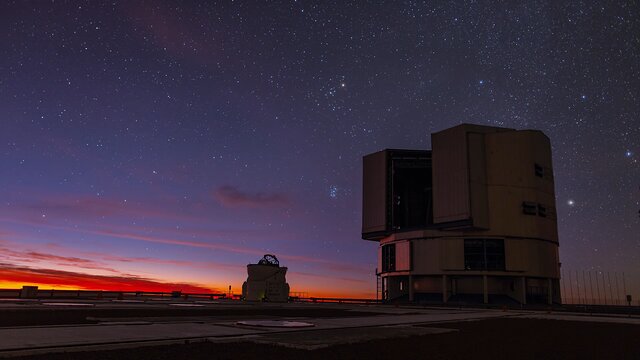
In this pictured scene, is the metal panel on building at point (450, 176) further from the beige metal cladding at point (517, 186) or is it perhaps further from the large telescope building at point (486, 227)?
the beige metal cladding at point (517, 186)

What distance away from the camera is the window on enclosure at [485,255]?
68938 millimetres

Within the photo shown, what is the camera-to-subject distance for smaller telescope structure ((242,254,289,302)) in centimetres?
7269

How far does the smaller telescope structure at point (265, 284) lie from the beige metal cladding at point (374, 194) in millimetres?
17561

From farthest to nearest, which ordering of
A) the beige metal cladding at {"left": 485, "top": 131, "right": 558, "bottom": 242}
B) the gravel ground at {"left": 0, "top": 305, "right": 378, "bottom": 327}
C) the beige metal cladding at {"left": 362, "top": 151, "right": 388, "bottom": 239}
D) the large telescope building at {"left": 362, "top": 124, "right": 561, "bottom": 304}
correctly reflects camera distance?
the beige metal cladding at {"left": 362, "top": 151, "right": 388, "bottom": 239} < the beige metal cladding at {"left": 485, "top": 131, "right": 558, "bottom": 242} < the large telescope building at {"left": 362, "top": 124, "right": 561, "bottom": 304} < the gravel ground at {"left": 0, "top": 305, "right": 378, "bottom": 327}

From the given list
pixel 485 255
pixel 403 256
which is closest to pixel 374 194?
pixel 403 256

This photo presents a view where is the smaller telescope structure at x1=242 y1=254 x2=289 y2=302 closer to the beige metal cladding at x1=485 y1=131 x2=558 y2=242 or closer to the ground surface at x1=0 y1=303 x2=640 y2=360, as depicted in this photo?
the beige metal cladding at x1=485 y1=131 x2=558 y2=242

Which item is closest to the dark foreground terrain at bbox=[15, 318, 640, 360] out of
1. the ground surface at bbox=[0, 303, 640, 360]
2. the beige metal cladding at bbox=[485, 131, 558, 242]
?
the ground surface at bbox=[0, 303, 640, 360]

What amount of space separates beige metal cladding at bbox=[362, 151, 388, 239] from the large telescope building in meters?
5.47

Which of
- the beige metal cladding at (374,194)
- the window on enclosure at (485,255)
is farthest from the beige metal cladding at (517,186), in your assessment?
the beige metal cladding at (374,194)

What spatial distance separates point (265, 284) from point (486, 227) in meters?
33.5

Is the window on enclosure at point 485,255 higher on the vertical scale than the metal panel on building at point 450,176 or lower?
lower

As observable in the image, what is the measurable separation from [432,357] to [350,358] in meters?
2.18

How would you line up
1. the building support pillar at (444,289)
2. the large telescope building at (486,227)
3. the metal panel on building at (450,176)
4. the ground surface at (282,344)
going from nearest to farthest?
the ground surface at (282,344), the large telescope building at (486,227), the metal panel on building at (450,176), the building support pillar at (444,289)

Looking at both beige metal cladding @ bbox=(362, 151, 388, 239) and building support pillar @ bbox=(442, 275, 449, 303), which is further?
beige metal cladding @ bbox=(362, 151, 388, 239)
